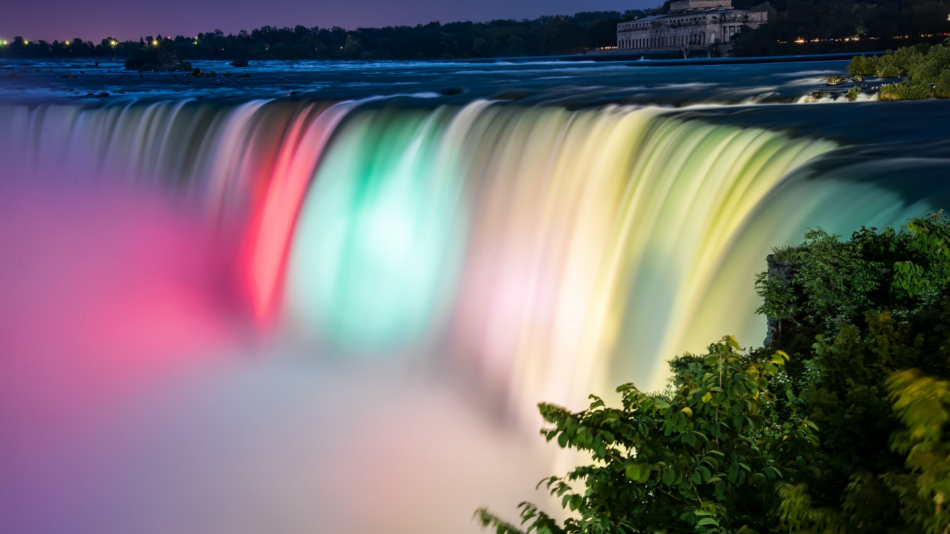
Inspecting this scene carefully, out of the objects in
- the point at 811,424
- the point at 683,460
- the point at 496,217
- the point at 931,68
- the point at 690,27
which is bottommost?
Result: the point at 496,217

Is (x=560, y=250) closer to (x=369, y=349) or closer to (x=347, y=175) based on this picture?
(x=369, y=349)

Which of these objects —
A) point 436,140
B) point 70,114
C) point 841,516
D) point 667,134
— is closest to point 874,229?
point 841,516

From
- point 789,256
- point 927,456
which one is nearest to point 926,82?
point 789,256

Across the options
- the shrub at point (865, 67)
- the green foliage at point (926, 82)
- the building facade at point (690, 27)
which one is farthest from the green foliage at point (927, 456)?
the building facade at point (690, 27)

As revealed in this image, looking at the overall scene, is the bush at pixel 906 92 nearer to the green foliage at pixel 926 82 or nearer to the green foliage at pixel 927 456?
the green foliage at pixel 926 82

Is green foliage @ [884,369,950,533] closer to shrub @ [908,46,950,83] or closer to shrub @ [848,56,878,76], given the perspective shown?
shrub @ [908,46,950,83]

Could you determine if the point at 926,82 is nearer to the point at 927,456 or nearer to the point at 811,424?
the point at 811,424
